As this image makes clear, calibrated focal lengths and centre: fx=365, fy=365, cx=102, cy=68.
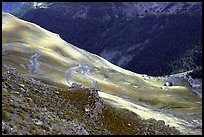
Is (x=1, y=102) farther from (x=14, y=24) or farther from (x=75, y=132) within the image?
(x=14, y=24)

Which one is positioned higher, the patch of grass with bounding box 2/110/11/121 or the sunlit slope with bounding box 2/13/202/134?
the patch of grass with bounding box 2/110/11/121

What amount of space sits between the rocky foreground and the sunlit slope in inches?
2612

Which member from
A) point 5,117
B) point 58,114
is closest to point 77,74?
point 58,114

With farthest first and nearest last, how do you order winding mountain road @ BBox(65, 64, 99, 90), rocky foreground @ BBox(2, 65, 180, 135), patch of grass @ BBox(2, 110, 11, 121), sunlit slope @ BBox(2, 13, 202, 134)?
winding mountain road @ BBox(65, 64, 99, 90)
sunlit slope @ BBox(2, 13, 202, 134)
rocky foreground @ BBox(2, 65, 180, 135)
patch of grass @ BBox(2, 110, 11, 121)

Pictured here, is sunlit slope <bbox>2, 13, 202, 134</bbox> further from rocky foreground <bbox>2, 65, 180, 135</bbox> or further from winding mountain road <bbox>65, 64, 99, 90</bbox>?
rocky foreground <bbox>2, 65, 180, 135</bbox>

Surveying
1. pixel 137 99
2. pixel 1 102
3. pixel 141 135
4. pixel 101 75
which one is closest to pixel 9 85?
pixel 1 102

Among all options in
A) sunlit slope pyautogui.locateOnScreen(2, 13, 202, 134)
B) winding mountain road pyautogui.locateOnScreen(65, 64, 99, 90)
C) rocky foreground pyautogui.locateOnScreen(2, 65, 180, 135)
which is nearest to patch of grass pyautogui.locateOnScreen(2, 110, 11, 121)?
rocky foreground pyautogui.locateOnScreen(2, 65, 180, 135)

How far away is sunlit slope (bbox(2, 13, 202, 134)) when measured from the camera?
13021 centimetres

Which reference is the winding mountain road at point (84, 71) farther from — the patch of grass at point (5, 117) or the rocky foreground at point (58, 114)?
the patch of grass at point (5, 117)

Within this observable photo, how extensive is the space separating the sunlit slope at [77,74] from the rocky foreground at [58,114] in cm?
6634

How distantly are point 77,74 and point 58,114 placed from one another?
11977cm

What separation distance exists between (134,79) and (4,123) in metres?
170

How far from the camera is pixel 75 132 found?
1319 inches

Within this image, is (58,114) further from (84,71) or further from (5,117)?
(84,71)
